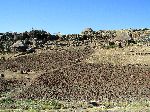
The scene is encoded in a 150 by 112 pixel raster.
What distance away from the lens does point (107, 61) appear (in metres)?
56.6

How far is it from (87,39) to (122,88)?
38.4m

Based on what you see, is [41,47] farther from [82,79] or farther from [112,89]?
[112,89]

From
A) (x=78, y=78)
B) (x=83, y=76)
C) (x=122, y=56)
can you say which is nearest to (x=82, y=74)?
(x=83, y=76)

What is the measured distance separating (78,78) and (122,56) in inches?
445

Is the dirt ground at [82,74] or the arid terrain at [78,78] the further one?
the dirt ground at [82,74]

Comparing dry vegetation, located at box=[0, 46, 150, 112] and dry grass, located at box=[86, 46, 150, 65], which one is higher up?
dry grass, located at box=[86, 46, 150, 65]

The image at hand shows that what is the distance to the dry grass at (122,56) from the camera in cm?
5553

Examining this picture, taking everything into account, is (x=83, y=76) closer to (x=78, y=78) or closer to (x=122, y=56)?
(x=78, y=78)

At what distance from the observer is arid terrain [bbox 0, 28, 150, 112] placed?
37.5 metres

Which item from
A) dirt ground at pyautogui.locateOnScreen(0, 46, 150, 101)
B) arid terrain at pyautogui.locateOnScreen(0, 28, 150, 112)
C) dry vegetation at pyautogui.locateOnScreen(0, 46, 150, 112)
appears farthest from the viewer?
dirt ground at pyautogui.locateOnScreen(0, 46, 150, 101)

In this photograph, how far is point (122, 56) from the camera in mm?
58281

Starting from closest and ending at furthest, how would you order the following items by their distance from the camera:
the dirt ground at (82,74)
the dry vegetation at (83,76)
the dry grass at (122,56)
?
the dry vegetation at (83,76) < the dirt ground at (82,74) < the dry grass at (122,56)

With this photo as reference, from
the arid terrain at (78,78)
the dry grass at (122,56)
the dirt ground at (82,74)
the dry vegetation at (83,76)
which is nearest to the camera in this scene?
the arid terrain at (78,78)

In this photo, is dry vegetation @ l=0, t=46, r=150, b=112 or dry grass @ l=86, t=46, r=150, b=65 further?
dry grass @ l=86, t=46, r=150, b=65
